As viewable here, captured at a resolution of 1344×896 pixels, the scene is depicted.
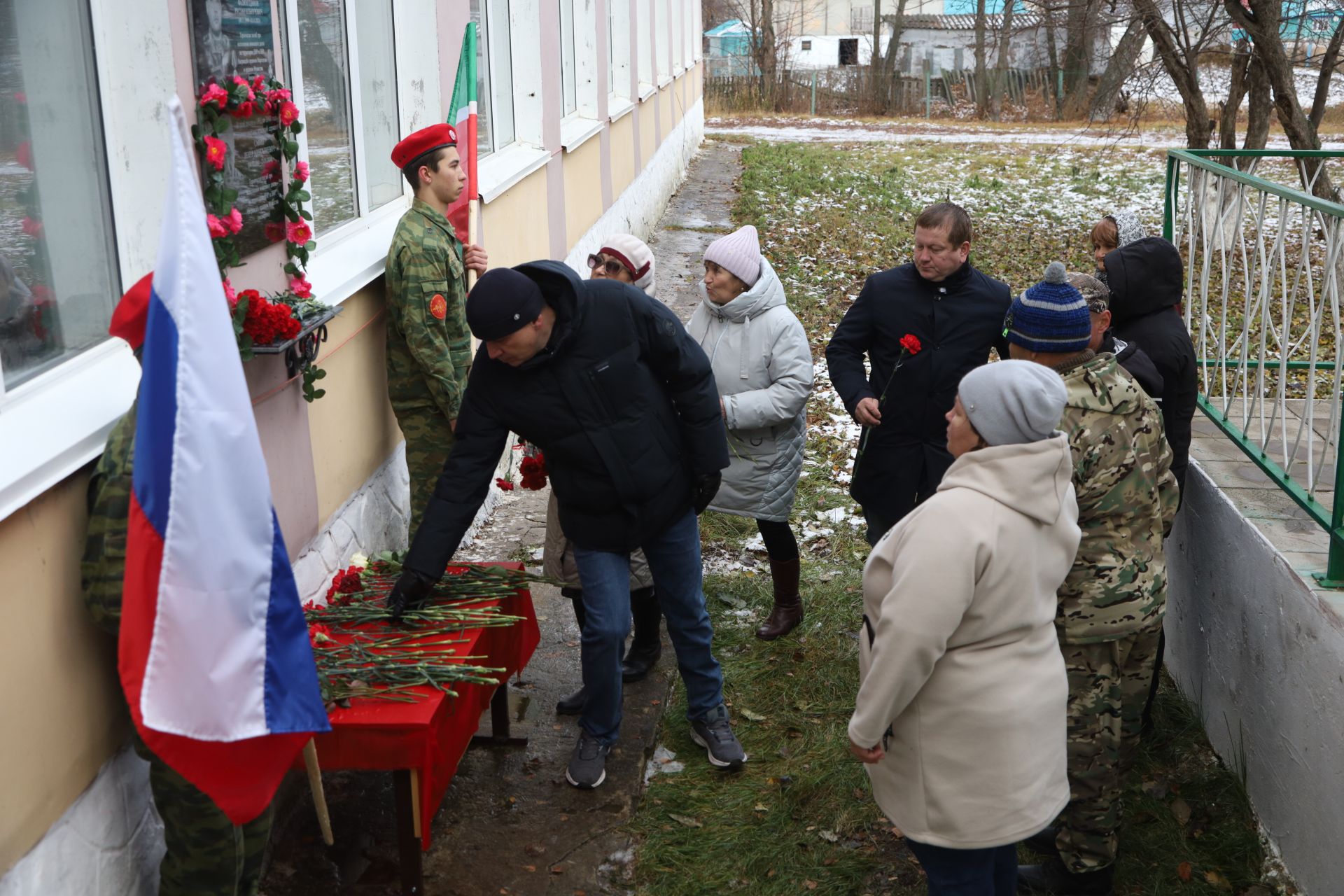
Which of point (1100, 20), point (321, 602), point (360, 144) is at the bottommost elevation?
point (321, 602)

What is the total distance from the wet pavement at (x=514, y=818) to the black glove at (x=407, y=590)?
2.34 feet

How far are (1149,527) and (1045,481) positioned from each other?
3.01 feet

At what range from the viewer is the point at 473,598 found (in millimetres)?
4074

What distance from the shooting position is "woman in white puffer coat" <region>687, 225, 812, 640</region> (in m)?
4.89

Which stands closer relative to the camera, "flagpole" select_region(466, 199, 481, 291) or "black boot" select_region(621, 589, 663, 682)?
"black boot" select_region(621, 589, 663, 682)

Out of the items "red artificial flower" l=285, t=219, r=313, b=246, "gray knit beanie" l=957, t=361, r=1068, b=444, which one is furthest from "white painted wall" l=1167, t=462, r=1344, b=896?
"red artificial flower" l=285, t=219, r=313, b=246

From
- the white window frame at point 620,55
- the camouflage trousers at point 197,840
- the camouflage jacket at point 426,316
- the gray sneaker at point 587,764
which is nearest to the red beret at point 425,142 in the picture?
the camouflage jacket at point 426,316

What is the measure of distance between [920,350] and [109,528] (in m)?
2.81

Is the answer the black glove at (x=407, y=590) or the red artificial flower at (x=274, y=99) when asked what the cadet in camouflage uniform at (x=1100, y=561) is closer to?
the black glove at (x=407, y=590)

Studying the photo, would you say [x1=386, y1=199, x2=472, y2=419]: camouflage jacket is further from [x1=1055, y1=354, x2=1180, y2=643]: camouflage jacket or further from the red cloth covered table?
[x1=1055, y1=354, x2=1180, y2=643]: camouflage jacket

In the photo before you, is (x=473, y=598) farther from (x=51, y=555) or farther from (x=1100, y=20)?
(x=1100, y=20)

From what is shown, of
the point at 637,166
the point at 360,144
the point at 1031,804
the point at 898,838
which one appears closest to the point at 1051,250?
the point at 637,166

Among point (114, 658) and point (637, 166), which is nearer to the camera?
point (114, 658)

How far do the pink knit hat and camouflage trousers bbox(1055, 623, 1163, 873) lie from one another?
1958mm
